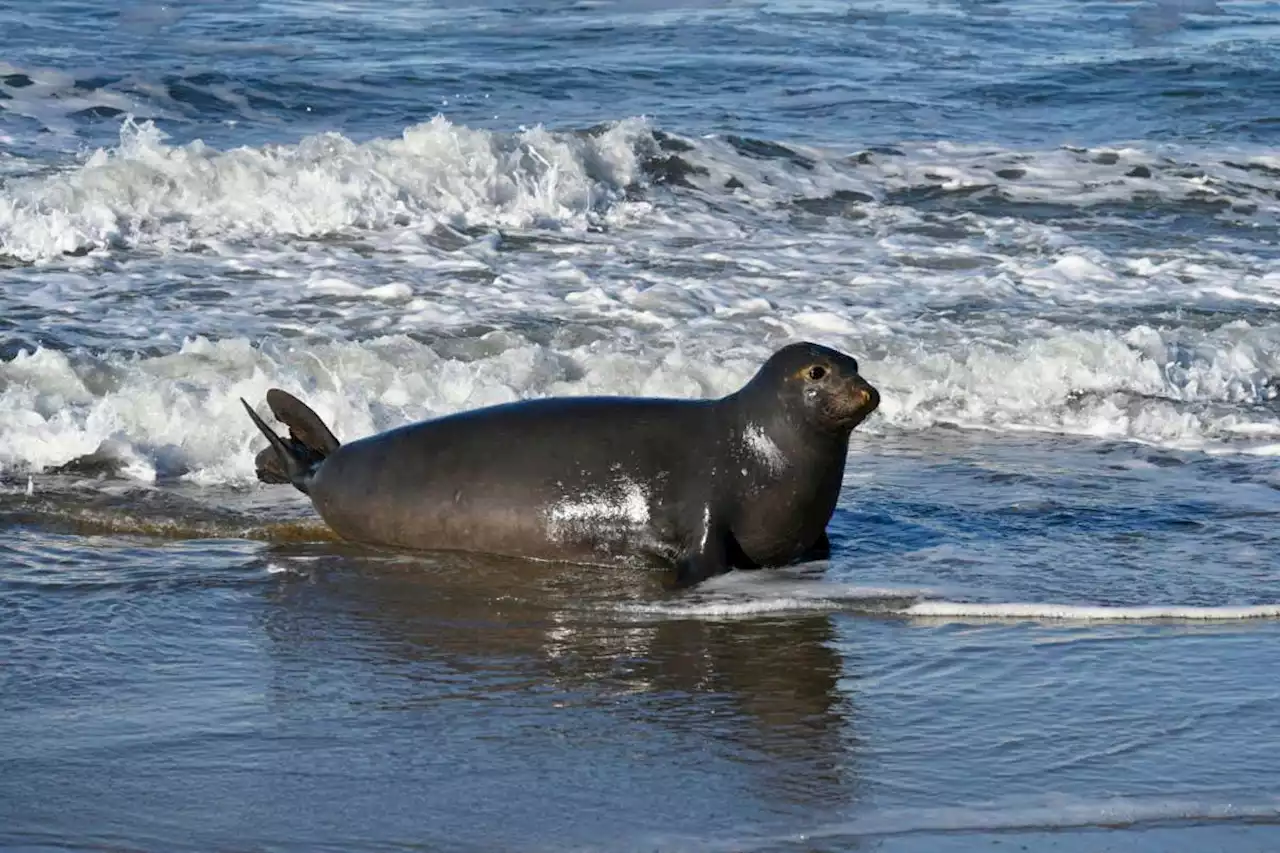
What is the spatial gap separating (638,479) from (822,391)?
700 mm

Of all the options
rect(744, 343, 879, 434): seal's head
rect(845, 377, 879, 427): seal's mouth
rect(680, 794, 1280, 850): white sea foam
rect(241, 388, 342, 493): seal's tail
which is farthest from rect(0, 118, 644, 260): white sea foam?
rect(680, 794, 1280, 850): white sea foam

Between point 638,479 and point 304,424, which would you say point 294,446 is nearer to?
point 304,424

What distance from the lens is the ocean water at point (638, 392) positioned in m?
4.80

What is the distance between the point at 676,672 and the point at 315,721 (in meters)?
1.10

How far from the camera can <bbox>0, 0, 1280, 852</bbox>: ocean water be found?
4.80m

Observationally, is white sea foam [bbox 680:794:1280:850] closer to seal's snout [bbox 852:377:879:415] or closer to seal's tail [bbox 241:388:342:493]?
seal's snout [bbox 852:377:879:415]

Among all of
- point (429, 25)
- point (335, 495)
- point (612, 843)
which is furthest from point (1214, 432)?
point (429, 25)

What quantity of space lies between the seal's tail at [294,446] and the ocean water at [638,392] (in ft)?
0.53

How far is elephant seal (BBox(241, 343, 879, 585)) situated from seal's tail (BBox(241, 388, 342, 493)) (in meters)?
0.26

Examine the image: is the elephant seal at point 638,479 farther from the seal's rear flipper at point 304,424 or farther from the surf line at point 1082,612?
the surf line at point 1082,612

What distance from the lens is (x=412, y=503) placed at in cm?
726

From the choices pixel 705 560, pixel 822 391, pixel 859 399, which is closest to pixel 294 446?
pixel 705 560

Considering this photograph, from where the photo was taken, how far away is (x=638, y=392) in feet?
32.3

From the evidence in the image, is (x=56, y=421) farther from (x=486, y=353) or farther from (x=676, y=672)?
(x=676, y=672)
